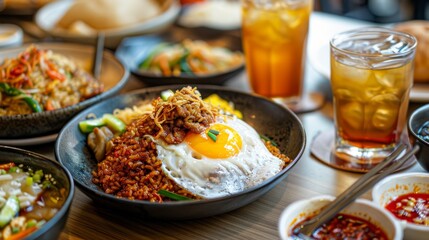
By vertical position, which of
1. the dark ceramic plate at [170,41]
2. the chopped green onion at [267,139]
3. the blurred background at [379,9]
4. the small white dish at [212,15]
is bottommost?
the blurred background at [379,9]

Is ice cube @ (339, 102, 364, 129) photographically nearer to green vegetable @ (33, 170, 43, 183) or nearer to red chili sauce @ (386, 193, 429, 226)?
red chili sauce @ (386, 193, 429, 226)

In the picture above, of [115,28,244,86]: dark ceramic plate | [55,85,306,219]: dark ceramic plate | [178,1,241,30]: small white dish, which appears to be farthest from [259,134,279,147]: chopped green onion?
[178,1,241,30]: small white dish

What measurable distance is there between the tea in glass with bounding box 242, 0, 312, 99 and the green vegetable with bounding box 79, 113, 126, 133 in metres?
0.89

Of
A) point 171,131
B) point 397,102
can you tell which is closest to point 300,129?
point 397,102

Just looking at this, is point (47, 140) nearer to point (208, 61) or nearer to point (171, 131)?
point (171, 131)

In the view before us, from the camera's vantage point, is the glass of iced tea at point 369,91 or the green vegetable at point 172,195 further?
the glass of iced tea at point 369,91

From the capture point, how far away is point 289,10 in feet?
9.09

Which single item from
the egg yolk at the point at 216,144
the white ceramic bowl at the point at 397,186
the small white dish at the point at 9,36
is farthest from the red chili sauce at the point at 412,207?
the small white dish at the point at 9,36

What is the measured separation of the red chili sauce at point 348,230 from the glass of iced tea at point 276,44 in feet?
4.22

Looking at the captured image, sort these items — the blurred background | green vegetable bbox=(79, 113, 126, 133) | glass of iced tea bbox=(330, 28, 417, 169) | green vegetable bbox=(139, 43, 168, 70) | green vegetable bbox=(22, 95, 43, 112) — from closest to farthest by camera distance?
glass of iced tea bbox=(330, 28, 417, 169), green vegetable bbox=(79, 113, 126, 133), green vegetable bbox=(22, 95, 43, 112), green vegetable bbox=(139, 43, 168, 70), the blurred background

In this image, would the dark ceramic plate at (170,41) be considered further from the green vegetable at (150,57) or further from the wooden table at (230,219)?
the wooden table at (230,219)

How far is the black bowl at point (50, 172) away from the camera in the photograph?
165 cm

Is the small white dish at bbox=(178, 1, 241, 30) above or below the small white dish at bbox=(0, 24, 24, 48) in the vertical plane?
below

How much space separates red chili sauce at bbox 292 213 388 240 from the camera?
1.69 metres
